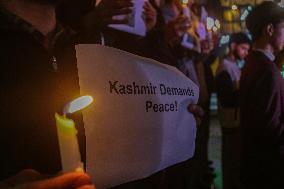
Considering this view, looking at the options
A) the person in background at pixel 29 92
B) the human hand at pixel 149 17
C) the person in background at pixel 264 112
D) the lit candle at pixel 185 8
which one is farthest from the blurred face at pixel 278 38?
the person in background at pixel 29 92

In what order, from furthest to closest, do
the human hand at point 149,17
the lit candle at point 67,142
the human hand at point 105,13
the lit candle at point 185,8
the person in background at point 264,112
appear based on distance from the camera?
the lit candle at point 185,8 < the person in background at point 264,112 < the human hand at point 149,17 < the human hand at point 105,13 < the lit candle at point 67,142

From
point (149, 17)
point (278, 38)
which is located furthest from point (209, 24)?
point (149, 17)

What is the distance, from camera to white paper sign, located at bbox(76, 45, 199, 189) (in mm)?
1457

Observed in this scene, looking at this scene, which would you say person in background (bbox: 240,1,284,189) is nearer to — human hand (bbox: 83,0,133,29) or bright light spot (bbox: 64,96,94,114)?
human hand (bbox: 83,0,133,29)

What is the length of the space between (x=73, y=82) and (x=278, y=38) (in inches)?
109

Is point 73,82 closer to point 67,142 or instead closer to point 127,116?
point 127,116

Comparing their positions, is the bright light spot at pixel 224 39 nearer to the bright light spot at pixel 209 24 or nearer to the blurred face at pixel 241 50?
the blurred face at pixel 241 50

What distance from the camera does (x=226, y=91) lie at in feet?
18.5

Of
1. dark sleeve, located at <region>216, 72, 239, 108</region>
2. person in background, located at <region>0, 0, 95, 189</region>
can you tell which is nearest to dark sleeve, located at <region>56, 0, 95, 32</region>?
person in background, located at <region>0, 0, 95, 189</region>

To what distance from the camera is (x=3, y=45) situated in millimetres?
1526

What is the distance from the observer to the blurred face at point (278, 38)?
3.82 m

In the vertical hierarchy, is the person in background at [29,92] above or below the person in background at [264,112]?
above

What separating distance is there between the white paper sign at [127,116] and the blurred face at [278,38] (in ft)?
7.46

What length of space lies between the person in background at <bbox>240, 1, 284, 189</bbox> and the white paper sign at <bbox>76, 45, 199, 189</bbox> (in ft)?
5.82
